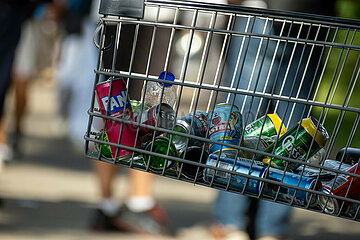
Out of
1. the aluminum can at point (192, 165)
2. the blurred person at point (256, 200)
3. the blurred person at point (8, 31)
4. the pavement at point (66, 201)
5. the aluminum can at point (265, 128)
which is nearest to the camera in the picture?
the aluminum can at point (192, 165)

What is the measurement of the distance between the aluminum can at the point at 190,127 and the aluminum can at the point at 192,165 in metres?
0.03

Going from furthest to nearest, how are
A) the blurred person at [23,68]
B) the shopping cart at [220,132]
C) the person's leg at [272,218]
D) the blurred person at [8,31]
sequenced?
the blurred person at [23,68], the blurred person at [8,31], the person's leg at [272,218], the shopping cart at [220,132]

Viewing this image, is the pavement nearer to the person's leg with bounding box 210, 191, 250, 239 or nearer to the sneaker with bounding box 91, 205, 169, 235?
the sneaker with bounding box 91, 205, 169, 235

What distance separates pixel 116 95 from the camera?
1545 millimetres

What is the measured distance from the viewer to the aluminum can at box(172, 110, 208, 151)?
1.52m

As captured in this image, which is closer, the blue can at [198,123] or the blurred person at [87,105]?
the blue can at [198,123]

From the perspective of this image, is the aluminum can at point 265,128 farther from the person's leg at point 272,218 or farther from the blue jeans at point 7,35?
the blue jeans at point 7,35

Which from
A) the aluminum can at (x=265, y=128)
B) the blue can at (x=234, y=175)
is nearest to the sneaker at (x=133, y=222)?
the aluminum can at (x=265, y=128)

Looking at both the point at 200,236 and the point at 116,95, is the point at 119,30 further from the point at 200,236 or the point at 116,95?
the point at 200,236

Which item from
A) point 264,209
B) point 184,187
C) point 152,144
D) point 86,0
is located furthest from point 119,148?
point 86,0

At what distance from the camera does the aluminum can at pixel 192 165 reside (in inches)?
59.1

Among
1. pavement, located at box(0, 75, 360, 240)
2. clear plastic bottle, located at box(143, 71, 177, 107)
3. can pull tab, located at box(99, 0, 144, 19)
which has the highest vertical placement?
can pull tab, located at box(99, 0, 144, 19)

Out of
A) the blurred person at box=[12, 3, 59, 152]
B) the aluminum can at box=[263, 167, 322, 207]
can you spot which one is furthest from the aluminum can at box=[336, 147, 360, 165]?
the blurred person at box=[12, 3, 59, 152]

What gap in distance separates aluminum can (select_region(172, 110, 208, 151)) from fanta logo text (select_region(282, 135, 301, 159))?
25cm
